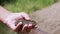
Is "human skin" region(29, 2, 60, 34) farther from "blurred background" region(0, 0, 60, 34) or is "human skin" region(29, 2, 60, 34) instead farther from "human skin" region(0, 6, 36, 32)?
"human skin" region(0, 6, 36, 32)

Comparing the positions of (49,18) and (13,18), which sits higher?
(13,18)

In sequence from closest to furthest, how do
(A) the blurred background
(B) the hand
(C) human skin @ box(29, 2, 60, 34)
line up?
1. (B) the hand
2. (C) human skin @ box(29, 2, 60, 34)
3. (A) the blurred background

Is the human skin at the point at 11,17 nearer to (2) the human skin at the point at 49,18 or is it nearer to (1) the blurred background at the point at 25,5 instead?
(2) the human skin at the point at 49,18

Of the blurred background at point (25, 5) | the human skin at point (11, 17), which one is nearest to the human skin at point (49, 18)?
the blurred background at point (25, 5)

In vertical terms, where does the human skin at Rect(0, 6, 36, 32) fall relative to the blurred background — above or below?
above

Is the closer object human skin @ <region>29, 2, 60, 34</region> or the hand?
the hand

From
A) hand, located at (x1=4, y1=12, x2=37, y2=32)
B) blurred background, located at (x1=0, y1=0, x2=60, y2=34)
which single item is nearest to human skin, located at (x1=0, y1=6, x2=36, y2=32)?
hand, located at (x1=4, y1=12, x2=37, y2=32)

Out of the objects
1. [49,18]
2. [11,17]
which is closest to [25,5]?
[49,18]

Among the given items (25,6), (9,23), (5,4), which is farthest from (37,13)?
(9,23)

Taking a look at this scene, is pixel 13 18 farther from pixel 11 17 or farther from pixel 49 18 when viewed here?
pixel 49 18
